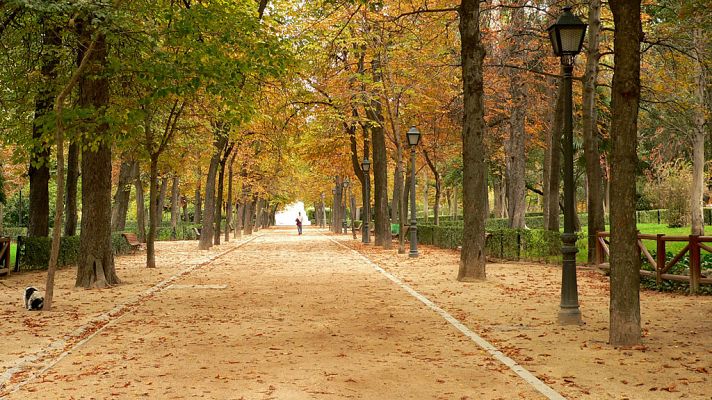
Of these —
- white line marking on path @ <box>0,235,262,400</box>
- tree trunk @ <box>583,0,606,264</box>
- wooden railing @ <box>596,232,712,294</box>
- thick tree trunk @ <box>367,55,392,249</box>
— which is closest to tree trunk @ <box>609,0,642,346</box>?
wooden railing @ <box>596,232,712,294</box>

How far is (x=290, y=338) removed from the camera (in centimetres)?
923

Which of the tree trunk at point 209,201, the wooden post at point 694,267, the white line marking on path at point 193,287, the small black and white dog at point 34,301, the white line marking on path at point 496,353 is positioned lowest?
the white line marking on path at point 496,353

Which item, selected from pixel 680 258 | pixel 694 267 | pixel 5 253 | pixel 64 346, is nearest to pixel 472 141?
pixel 680 258

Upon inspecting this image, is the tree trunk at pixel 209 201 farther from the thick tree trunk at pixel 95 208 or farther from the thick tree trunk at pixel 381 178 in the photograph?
the thick tree trunk at pixel 95 208

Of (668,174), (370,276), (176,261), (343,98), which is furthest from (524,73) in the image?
(668,174)

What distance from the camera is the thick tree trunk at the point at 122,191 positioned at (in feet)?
115

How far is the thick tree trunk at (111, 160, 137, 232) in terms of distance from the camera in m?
35.1

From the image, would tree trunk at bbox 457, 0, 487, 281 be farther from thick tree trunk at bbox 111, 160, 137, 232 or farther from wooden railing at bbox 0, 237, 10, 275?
thick tree trunk at bbox 111, 160, 137, 232

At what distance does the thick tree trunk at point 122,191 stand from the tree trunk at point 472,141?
19.3m

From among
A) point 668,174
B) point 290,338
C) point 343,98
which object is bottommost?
point 290,338

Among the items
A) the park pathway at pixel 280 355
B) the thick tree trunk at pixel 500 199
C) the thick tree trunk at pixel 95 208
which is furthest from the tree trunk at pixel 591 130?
the thick tree trunk at pixel 500 199

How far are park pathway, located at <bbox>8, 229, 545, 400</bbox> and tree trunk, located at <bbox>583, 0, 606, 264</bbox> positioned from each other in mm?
7249

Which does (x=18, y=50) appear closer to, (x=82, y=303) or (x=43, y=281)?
(x=43, y=281)

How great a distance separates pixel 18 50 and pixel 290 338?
42.7ft
